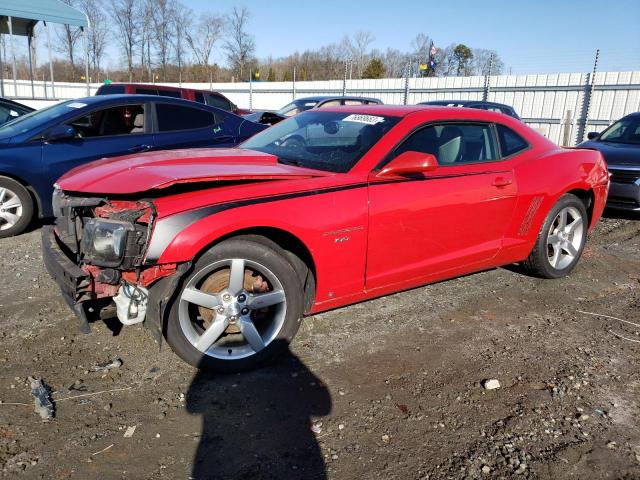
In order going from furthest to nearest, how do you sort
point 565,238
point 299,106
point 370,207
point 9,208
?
point 299,106
point 9,208
point 565,238
point 370,207

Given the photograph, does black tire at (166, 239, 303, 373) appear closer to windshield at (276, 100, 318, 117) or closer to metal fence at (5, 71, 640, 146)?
windshield at (276, 100, 318, 117)

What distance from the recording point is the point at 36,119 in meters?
5.83

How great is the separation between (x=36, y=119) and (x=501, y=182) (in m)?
5.18

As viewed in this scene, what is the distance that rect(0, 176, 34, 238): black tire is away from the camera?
17.6ft

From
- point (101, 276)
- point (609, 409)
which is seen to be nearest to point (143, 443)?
point (101, 276)

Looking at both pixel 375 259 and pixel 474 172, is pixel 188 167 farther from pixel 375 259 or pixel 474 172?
pixel 474 172

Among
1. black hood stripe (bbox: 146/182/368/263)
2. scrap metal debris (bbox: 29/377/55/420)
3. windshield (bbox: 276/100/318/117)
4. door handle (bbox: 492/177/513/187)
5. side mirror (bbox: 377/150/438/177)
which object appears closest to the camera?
scrap metal debris (bbox: 29/377/55/420)

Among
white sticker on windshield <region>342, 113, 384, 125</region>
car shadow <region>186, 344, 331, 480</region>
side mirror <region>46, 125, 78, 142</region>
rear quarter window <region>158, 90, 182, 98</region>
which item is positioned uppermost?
rear quarter window <region>158, 90, 182, 98</region>

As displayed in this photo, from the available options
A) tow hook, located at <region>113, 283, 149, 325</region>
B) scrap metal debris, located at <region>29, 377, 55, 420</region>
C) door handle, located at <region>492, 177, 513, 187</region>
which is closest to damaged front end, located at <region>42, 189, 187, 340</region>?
tow hook, located at <region>113, 283, 149, 325</region>

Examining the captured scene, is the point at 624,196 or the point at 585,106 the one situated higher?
the point at 585,106

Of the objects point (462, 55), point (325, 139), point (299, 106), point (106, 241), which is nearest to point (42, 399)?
point (106, 241)

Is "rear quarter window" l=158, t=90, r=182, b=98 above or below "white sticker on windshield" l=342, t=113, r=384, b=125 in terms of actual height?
above

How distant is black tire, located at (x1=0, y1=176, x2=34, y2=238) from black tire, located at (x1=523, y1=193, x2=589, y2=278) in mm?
5213

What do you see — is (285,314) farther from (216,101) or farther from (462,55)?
(462,55)
